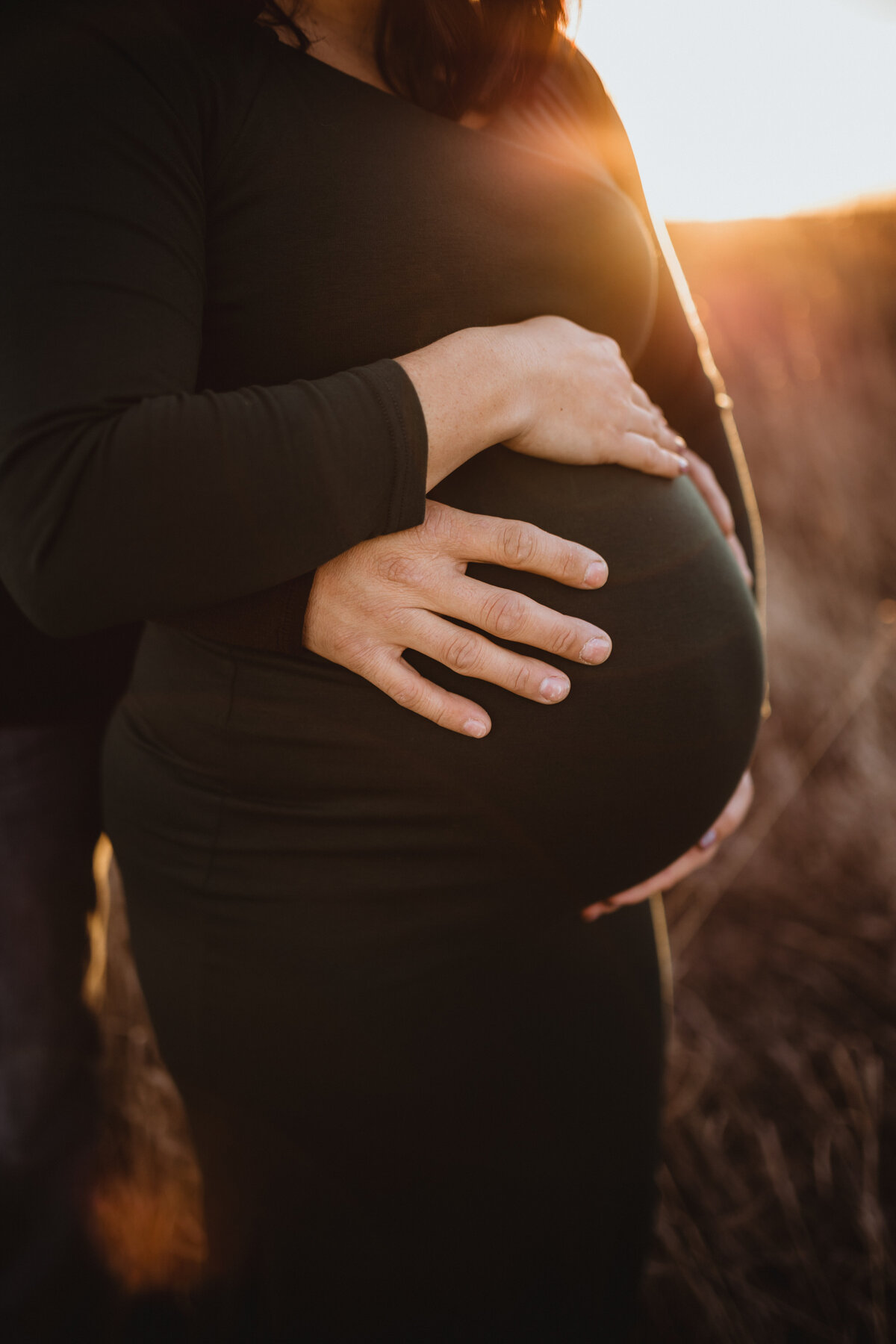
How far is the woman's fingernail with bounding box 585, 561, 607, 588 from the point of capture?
2.19 ft

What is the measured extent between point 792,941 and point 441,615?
1.97m

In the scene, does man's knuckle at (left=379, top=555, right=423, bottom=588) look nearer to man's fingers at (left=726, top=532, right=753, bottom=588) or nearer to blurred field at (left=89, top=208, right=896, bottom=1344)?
man's fingers at (left=726, top=532, right=753, bottom=588)

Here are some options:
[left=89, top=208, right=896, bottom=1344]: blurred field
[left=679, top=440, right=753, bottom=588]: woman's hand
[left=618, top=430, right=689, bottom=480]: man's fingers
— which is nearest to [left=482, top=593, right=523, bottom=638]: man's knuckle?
[left=618, top=430, right=689, bottom=480]: man's fingers

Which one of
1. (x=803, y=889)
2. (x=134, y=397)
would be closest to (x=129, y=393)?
(x=134, y=397)

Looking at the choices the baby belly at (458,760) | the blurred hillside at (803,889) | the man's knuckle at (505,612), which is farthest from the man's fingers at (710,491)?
the blurred hillside at (803,889)

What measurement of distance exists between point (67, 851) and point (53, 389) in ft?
2.78

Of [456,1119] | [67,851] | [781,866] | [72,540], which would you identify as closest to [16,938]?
[67,851]

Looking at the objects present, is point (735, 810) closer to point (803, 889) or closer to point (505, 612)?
point (505, 612)

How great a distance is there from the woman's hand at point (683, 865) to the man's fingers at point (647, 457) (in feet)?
1.29

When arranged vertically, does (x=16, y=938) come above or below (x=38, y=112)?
below

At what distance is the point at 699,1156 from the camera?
1.70m

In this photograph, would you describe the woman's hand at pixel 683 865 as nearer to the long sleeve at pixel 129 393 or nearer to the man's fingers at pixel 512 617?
the man's fingers at pixel 512 617

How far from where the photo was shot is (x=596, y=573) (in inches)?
26.5

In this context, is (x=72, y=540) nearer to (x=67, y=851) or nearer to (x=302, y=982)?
(x=302, y=982)
